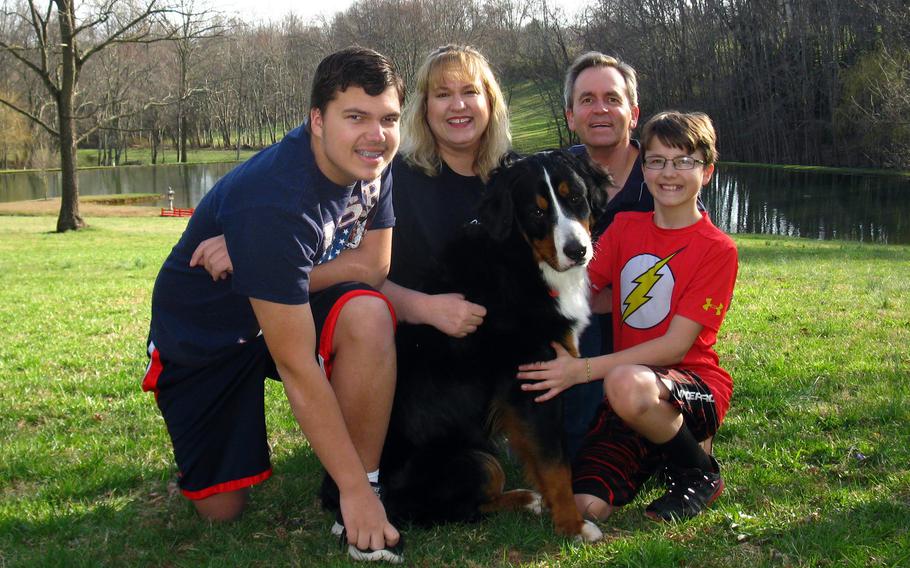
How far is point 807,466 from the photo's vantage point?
3525 mm

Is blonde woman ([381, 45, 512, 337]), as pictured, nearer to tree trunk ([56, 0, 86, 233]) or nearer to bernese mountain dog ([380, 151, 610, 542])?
bernese mountain dog ([380, 151, 610, 542])

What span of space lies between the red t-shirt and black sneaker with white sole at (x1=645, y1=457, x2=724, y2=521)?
0.30 m

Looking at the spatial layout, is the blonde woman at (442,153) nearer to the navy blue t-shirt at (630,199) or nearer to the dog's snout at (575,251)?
the navy blue t-shirt at (630,199)

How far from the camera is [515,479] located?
3.73 m

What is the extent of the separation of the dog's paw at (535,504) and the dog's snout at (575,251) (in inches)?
42.6

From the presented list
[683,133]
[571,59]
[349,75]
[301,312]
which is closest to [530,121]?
[571,59]

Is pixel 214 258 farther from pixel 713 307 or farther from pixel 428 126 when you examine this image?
pixel 713 307

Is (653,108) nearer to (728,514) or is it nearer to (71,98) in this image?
(71,98)

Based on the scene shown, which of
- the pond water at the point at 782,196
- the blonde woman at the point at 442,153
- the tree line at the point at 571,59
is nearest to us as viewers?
the blonde woman at the point at 442,153

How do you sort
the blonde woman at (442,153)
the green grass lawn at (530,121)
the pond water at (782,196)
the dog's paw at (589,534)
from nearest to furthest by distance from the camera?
the dog's paw at (589,534), the blonde woman at (442,153), the pond water at (782,196), the green grass lawn at (530,121)

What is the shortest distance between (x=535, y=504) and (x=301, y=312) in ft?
4.68

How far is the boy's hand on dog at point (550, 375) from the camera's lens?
3092 mm

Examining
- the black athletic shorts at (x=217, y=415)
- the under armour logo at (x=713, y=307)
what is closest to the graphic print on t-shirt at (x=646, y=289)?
the under armour logo at (x=713, y=307)

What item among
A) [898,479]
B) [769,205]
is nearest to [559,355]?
[898,479]
